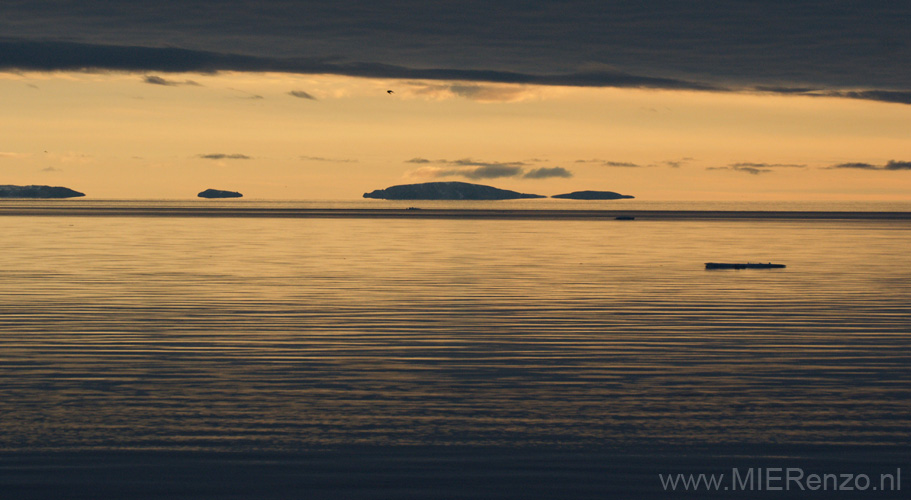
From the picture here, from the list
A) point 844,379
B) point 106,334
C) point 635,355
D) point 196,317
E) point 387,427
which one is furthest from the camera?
point 196,317

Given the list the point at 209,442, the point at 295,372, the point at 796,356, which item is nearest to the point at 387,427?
the point at 209,442

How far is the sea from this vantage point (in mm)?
13906

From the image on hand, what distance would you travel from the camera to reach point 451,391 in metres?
19.8

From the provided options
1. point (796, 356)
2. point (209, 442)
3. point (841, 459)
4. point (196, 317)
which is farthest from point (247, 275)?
point (841, 459)

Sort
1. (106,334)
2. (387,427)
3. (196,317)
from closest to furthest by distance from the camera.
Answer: (387,427) → (106,334) → (196,317)

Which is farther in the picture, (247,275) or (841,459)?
(247,275)

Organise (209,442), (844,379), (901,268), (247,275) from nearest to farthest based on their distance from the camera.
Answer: (209,442), (844,379), (247,275), (901,268)

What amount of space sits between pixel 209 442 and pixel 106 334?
14007 millimetres

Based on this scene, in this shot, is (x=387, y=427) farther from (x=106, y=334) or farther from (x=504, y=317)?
(x=504, y=317)

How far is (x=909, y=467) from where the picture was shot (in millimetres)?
14344

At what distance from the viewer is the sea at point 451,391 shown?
45.6 ft

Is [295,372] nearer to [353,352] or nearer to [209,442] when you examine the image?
[353,352]

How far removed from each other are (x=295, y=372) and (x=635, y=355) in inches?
340

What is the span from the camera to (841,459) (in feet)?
48.4
